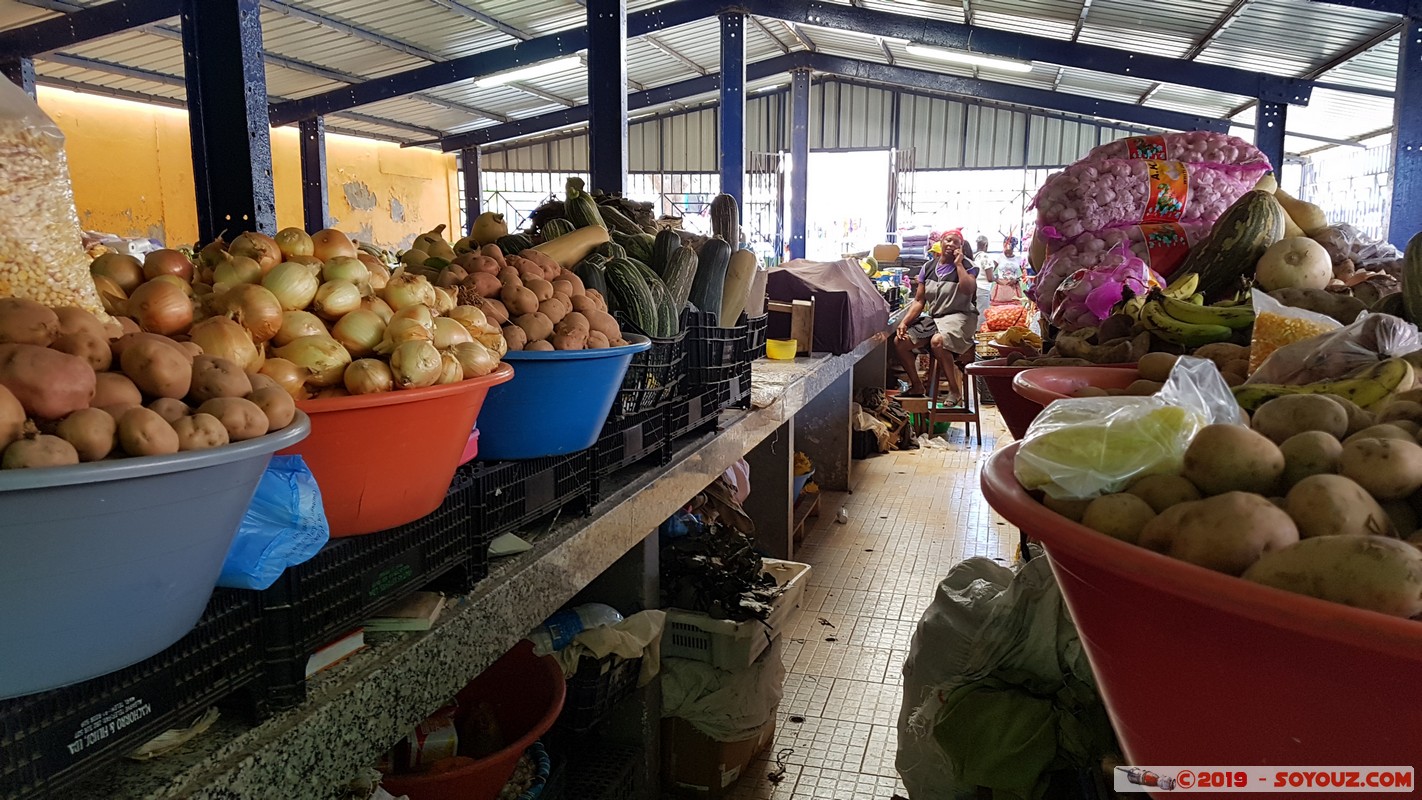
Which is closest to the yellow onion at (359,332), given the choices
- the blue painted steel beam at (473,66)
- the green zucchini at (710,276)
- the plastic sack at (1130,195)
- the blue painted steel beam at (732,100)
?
the green zucchini at (710,276)

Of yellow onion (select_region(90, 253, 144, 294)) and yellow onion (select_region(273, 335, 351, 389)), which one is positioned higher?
yellow onion (select_region(90, 253, 144, 294))

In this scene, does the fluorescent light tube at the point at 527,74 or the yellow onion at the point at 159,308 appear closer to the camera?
the yellow onion at the point at 159,308

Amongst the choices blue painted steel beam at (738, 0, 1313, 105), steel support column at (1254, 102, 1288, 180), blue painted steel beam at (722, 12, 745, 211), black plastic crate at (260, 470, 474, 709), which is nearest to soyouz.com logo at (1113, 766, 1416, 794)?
black plastic crate at (260, 470, 474, 709)

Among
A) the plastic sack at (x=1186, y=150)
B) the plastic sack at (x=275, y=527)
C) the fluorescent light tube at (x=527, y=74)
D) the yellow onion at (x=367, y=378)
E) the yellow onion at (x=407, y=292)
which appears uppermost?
the fluorescent light tube at (x=527, y=74)

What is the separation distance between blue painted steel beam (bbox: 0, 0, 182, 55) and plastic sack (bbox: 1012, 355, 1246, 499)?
8.16 m

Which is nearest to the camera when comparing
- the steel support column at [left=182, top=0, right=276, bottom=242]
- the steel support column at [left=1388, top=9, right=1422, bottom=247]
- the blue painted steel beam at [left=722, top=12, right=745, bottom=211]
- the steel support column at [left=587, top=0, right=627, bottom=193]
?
the steel support column at [left=182, top=0, right=276, bottom=242]

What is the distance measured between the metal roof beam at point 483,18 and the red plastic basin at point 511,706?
841 cm

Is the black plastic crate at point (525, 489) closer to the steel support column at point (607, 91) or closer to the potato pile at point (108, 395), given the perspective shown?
the potato pile at point (108, 395)

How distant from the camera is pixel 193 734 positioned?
1010 millimetres

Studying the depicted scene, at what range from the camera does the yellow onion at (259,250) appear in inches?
51.4

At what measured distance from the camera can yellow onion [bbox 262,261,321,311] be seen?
1.24m

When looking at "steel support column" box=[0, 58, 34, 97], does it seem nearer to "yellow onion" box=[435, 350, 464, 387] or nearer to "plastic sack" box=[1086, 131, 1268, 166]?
"yellow onion" box=[435, 350, 464, 387]

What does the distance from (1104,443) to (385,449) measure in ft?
2.91

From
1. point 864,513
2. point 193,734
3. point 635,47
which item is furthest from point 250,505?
point 635,47
